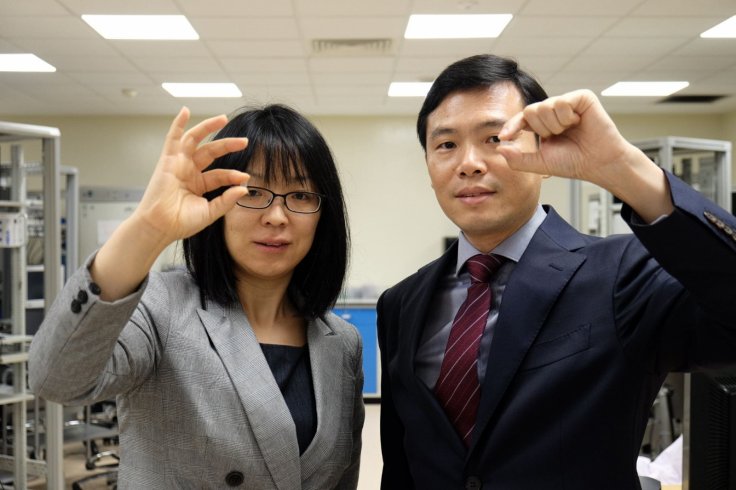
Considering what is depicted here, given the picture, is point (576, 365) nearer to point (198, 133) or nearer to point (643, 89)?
point (198, 133)

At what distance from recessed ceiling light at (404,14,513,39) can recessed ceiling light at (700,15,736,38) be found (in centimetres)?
153

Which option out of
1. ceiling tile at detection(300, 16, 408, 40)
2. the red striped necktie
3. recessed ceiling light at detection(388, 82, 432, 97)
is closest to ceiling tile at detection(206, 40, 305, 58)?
ceiling tile at detection(300, 16, 408, 40)

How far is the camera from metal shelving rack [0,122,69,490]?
3422 millimetres

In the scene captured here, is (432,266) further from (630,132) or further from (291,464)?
(630,132)

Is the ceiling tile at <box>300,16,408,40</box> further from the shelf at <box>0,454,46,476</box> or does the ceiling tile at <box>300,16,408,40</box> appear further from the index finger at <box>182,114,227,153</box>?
the index finger at <box>182,114,227,153</box>

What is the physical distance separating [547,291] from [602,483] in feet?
1.08

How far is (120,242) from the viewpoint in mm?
931

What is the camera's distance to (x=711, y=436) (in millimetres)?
1185

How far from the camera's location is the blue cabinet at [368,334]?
674 cm

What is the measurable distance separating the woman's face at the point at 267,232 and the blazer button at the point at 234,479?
0.38m

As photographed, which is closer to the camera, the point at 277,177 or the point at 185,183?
the point at 185,183

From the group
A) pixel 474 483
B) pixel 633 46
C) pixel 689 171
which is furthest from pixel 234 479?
pixel 633 46

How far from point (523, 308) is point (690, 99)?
6892 mm

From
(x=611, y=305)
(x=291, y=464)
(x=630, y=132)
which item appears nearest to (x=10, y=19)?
(x=291, y=464)
